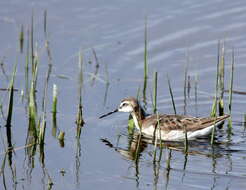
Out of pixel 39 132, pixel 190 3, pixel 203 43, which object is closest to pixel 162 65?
pixel 203 43

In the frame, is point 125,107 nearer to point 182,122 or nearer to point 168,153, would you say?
point 182,122

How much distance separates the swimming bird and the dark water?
295mm

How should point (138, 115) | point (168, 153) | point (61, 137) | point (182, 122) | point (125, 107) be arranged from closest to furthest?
point (168, 153) < point (61, 137) < point (182, 122) < point (125, 107) < point (138, 115)

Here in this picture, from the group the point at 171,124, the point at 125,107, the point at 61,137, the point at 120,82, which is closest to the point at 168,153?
the point at 171,124

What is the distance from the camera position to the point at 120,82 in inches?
606

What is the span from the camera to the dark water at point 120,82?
11422mm

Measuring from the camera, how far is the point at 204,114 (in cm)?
1445

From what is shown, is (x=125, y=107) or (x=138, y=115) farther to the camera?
(x=138, y=115)

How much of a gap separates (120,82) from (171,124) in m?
1.98

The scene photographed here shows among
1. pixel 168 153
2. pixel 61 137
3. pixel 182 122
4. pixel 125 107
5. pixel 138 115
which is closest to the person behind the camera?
pixel 168 153

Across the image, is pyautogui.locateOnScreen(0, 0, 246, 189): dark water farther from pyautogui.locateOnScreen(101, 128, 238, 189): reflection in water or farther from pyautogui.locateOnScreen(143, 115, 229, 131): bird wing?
pyautogui.locateOnScreen(143, 115, 229, 131): bird wing

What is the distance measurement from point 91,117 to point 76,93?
944 mm

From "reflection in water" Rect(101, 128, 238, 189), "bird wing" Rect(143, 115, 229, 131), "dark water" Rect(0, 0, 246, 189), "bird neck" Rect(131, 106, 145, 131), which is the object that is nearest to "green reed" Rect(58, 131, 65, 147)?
"dark water" Rect(0, 0, 246, 189)

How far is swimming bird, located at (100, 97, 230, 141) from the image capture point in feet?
44.6
